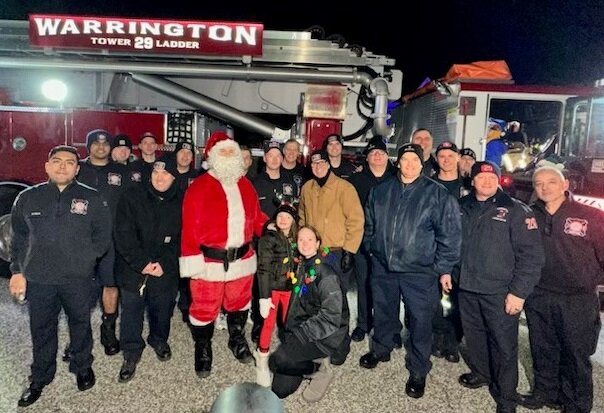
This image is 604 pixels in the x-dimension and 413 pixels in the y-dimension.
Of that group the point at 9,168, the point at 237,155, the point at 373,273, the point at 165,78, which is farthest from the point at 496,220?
the point at 9,168

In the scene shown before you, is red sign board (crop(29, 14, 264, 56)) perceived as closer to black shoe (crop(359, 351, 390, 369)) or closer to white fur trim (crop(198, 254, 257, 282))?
white fur trim (crop(198, 254, 257, 282))

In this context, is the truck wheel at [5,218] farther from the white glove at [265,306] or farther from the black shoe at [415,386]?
the black shoe at [415,386]

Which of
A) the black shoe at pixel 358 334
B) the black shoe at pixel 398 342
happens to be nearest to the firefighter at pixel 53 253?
the black shoe at pixel 358 334

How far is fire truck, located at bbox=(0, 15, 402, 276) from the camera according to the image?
19.7 feet

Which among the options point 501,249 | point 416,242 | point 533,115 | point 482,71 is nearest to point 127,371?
point 416,242

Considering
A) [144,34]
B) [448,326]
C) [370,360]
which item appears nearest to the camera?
[370,360]

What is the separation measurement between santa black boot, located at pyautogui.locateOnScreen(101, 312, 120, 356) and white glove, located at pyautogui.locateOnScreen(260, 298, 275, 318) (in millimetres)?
1519

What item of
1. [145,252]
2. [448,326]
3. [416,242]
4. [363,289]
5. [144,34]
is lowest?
[448,326]

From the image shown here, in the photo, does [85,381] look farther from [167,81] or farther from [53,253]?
[167,81]

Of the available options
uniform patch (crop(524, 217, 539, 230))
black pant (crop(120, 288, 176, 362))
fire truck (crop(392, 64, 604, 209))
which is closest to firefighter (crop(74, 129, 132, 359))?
black pant (crop(120, 288, 176, 362))

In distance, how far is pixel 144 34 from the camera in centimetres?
600

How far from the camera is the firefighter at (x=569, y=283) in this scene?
3068 millimetres

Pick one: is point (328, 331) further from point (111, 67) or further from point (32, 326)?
point (111, 67)

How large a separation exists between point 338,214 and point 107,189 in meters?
2.17
